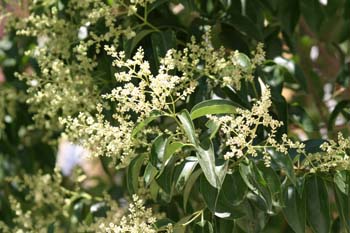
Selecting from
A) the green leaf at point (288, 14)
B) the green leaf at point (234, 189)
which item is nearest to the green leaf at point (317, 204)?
the green leaf at point (234, 189)

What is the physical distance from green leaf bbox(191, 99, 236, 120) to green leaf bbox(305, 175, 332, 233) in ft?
0.54

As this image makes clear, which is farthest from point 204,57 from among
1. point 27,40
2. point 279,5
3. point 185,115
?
point 27,40

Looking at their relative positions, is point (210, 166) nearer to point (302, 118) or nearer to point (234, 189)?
point (234, 189)

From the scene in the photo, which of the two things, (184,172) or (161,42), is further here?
(161,42)

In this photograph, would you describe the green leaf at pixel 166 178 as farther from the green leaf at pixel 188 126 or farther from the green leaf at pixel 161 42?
the green leaf at pixel 161 42

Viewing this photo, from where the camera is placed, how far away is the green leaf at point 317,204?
3.86 feet

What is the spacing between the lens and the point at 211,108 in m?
1.16

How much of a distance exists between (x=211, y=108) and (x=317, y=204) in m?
0.22

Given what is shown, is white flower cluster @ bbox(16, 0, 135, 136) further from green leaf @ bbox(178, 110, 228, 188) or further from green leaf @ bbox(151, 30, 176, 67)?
green leaf @ bbox(178, 110, 228, 188)

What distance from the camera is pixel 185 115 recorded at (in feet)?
3.66

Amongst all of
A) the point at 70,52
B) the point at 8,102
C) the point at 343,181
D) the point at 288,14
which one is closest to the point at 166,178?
the point at 343,181

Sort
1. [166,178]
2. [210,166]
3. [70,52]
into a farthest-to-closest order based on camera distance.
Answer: [70,52] → [166,178] → [210,166]

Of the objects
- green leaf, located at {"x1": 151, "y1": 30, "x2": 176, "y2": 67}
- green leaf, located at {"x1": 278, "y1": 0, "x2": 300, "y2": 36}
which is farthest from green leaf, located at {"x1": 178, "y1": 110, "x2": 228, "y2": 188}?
green leaf, located at {"x1": 278, "y1": 0, "x2": 300, "y2": 36}

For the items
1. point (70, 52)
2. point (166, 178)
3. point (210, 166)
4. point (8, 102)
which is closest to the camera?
point (210, 166)
